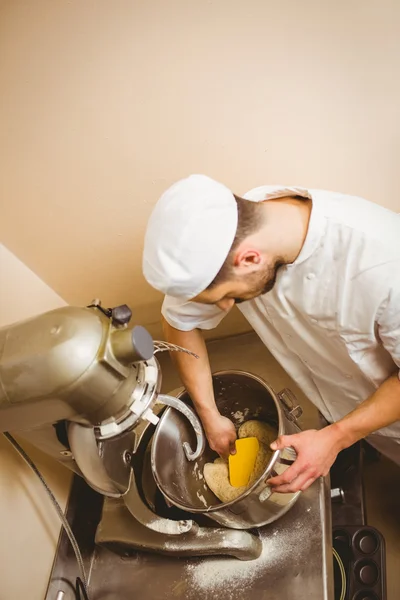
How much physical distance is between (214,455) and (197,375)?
8.9 inches

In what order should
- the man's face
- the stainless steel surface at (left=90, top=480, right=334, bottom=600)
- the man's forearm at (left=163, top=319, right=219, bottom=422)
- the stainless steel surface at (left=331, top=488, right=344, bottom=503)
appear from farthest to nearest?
the stainless steel surface at (left=331, top=488, right=344, bottom=503)
the man's forearm at (left=163, top=319, right=219, bottom=422)
the stainless steel surface at (left=90, top=480, right=334, bottom=600)
the man's face

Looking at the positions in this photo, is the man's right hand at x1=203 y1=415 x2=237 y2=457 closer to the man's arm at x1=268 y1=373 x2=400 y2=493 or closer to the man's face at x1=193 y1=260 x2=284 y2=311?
the man's arm at x1=268 y1=373 x2=400 y2=493

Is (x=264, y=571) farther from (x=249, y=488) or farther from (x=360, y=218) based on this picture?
(x=360, y=218)

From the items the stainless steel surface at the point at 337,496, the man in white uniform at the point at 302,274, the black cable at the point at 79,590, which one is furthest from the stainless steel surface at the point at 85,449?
the stainless steel surface at the point at 337,496

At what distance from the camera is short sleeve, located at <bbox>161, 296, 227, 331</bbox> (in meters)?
1.04

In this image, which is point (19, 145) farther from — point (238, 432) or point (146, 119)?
point (238, 432)

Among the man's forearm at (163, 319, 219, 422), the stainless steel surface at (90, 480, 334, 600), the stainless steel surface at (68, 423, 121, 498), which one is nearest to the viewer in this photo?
the stainless steel surface at (68, 423, 121, 498)

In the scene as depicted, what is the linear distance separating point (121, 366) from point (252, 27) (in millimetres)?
695

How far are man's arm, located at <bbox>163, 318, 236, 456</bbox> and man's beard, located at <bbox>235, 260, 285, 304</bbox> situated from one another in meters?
0.26

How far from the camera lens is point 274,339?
1128mm

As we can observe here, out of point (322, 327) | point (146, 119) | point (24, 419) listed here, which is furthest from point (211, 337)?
point (24, 419)

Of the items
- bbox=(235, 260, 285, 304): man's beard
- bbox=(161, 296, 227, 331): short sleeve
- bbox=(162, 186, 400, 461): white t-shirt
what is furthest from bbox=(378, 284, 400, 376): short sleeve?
bbox=(161, 296, 227, 331): short sleeve

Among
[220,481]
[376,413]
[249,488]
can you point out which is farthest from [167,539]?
[376,413]

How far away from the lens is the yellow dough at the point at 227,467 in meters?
1.02
